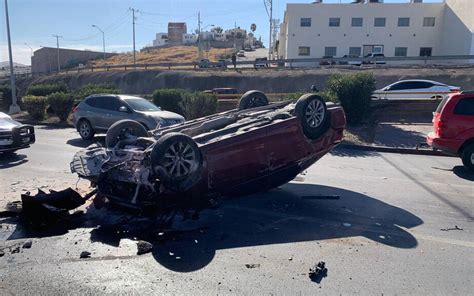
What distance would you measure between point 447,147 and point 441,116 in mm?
742

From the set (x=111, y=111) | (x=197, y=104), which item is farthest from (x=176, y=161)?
(x=197, y=104)

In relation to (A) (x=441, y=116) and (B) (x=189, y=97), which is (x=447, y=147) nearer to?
(A) (x=441, y=116)

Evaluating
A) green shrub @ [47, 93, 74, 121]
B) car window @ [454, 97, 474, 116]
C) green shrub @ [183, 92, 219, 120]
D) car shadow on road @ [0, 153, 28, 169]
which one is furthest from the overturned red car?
green shrub @ [47, 93, 74, 121]

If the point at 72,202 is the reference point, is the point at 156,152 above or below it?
above

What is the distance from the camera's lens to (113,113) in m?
14.2

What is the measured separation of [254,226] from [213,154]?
1.18 metres

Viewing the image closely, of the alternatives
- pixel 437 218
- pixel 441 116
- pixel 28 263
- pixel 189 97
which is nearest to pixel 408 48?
pixel 189 97

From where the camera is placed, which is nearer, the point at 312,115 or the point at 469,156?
the point at 312,115

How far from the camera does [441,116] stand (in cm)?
973

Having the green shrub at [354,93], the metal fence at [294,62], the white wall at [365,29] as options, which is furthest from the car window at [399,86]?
the white wall at [365,29]

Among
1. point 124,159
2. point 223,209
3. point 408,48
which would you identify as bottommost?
point 223,209

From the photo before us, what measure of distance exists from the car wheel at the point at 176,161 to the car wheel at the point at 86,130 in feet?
32.6

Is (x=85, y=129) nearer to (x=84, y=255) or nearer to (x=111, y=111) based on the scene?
(x=111, y=111)

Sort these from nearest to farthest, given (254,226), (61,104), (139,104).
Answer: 1. (254,226)
2. (139,104)
3. (61,104)
